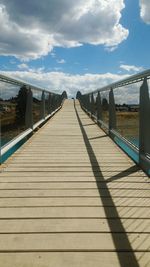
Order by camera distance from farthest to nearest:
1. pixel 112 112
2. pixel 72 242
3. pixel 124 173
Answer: pixel 112 112 < pixel 124 173 < pixel 72 242

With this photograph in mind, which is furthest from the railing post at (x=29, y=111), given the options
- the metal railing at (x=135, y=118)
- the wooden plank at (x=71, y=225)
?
the wooden plank at (x=71, y=225)

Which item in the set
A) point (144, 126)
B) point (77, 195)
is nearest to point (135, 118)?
point (144, 126)

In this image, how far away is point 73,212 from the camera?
3438 millimetres

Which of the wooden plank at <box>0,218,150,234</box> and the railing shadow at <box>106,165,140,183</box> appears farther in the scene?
the railing shadow at <box>106,165,140,183</box>

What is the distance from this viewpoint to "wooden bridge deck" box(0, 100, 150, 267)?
261 centimetres

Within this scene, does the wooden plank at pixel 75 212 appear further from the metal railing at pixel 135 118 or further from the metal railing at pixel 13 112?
the metal railing at pixel 13 112

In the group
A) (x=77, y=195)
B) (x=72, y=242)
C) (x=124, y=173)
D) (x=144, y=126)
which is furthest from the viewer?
(x=144, y=126)

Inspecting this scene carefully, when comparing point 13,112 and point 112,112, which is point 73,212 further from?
point 112,112

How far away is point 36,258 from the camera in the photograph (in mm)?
2559

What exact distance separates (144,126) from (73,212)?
2062mm

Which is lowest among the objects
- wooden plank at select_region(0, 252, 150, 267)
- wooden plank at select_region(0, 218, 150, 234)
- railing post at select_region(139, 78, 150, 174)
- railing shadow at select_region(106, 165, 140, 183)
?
wooden plank at select_region(0, 252, 150, 267)

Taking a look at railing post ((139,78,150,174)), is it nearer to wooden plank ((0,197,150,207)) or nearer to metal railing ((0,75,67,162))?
wooden plank ((0,197,150,207))

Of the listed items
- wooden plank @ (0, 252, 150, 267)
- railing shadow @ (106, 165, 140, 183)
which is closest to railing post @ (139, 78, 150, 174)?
railing shadow @ (106, 165, 140, 183)

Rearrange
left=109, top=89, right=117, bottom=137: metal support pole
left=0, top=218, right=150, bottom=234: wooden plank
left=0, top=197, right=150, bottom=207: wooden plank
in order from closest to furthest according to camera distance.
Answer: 1. left=0, top=218, right=150, bottom=234: wooden plank
2. left=0, top=197, right=150, bottom=207: wooden plank
3. left=109, top=89, right=117, bottom=137: metal support pole
